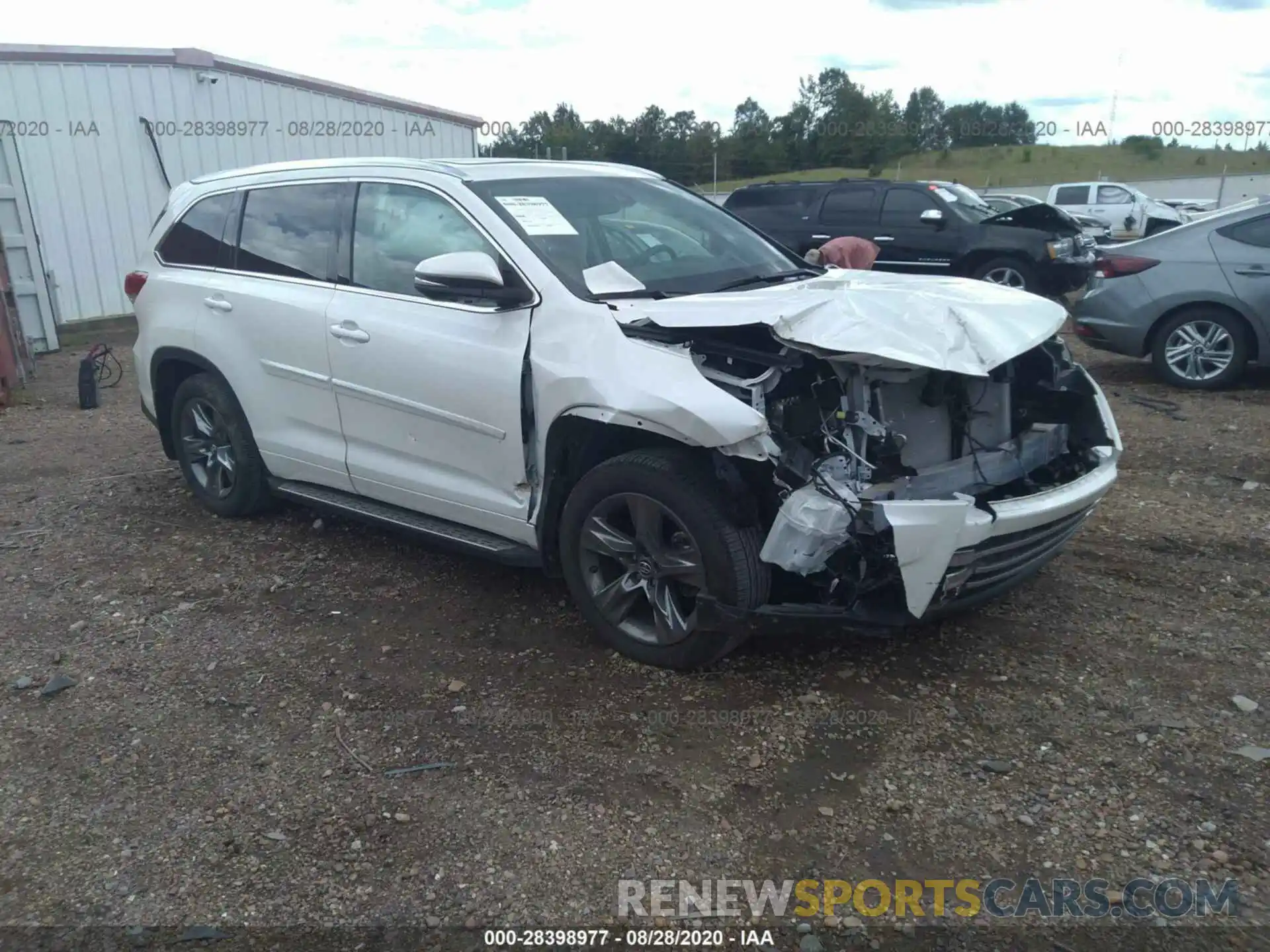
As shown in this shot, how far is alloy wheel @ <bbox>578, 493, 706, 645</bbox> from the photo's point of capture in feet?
11.4

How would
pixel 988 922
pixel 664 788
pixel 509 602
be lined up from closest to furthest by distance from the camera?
1. pixel 988 922
2. pixel 664 788
3. pixel 509 602

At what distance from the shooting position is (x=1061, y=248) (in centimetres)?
1223

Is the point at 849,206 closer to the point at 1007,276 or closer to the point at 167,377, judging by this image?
the point at 1007,276

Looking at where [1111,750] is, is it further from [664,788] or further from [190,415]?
[190,415]

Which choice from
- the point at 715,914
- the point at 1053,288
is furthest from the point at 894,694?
the point at 1053,288

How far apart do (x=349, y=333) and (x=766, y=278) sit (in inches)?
71.7

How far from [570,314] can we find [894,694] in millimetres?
1801

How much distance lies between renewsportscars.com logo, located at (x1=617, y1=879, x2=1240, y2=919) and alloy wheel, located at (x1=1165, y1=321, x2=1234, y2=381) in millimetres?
6330

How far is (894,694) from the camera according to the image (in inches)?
138

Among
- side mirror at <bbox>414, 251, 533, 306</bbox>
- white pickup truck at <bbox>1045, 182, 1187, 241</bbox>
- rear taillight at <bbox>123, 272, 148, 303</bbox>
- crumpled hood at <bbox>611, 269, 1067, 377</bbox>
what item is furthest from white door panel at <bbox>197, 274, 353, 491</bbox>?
white pickup truck at <bbox>1045, 182, 1187, 241</bbox>

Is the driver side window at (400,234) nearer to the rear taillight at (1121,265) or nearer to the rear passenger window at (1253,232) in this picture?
the rear taillight at (1121,265)

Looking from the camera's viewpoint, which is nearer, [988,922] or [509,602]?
[988,922]

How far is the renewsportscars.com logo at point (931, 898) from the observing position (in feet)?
8.28

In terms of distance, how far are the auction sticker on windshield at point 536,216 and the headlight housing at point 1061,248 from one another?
9.73 meters
